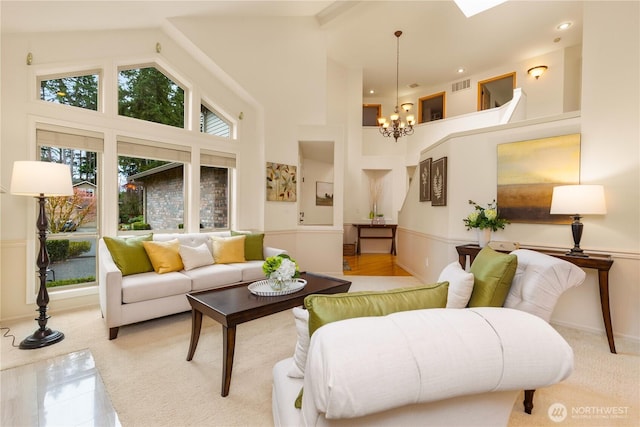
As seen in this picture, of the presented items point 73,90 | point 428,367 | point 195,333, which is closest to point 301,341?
point 428,367

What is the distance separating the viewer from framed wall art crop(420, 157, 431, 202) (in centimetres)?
474

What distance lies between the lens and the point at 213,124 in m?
4.64

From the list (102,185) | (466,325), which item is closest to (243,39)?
(102,185)

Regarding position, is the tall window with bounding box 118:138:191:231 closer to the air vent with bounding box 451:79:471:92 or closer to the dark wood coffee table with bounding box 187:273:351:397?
the dark wood coffee table with bounding box 187:273:351:397

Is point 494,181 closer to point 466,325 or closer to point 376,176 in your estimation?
point 466,325

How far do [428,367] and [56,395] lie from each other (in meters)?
2.43

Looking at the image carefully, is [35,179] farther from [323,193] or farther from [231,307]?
[323,193]

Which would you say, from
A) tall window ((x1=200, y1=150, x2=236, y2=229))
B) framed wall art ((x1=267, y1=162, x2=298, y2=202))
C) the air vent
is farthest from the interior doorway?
tall window ((x1=200, y1=150, x2=236, y2=229))

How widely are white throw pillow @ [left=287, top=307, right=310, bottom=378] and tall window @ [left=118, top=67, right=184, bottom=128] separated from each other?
387 centimetres

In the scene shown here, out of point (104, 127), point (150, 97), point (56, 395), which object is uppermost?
point (150, 97)

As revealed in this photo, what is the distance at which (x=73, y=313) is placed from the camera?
3.24 m

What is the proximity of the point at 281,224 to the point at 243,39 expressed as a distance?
3.07 metres

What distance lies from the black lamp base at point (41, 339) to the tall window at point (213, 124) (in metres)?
3.06

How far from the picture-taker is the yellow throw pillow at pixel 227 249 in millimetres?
3760
